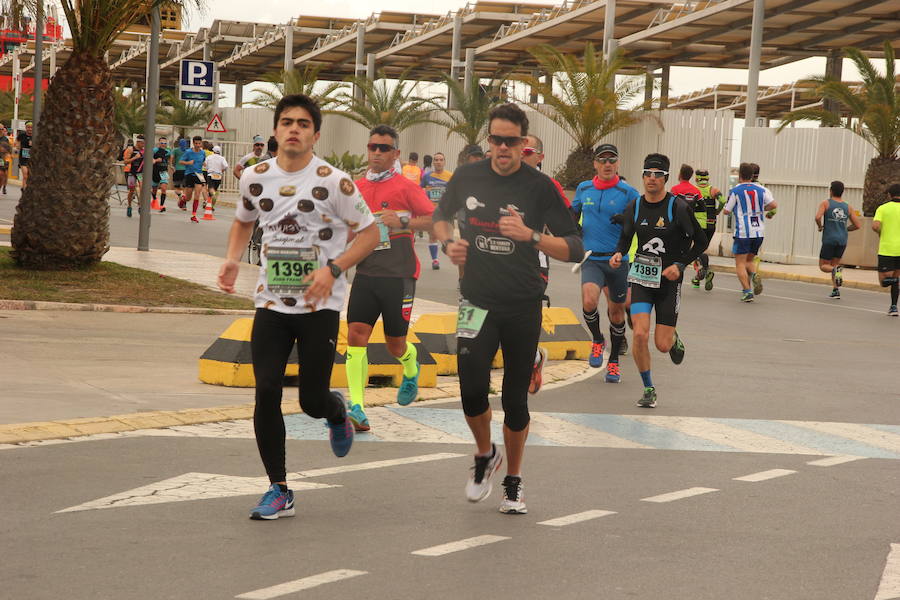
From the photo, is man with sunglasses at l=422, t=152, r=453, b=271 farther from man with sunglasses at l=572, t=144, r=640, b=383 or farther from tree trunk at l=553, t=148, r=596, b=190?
tree trunk at l=553, t=148, r=596, b=190

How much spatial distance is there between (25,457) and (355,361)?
2157 millimetres

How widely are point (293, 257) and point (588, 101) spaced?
30588 mm

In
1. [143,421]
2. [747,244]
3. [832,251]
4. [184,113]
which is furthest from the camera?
[184,113]

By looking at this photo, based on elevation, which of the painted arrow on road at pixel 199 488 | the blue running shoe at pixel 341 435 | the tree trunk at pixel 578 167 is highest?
the tree trunk at pixel 578 167

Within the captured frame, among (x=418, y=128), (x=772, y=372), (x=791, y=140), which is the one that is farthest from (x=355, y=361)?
(x=418, y=128)

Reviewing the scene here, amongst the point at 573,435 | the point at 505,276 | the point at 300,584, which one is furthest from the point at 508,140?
the point at 573,435

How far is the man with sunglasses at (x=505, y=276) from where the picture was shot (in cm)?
668

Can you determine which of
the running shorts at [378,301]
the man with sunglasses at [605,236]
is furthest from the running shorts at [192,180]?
the running shorts at [378,301]

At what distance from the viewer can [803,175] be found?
3062 cm

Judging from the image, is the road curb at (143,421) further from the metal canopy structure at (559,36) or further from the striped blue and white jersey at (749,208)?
the metal canopy structure at (559,36)

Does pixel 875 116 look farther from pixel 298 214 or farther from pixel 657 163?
pixel 298 214

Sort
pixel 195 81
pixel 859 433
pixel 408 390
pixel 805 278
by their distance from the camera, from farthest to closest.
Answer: pixel 805 278
pixel 195 81
pixel 859 433
pixel 408 390

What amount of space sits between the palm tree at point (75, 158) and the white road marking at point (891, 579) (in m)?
12.6

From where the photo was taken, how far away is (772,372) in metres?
12.8
